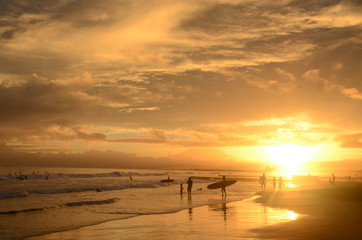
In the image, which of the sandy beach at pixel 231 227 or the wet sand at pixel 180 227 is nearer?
the sandy beach at pixel 231 227

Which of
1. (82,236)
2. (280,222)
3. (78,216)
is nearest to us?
(82,236)

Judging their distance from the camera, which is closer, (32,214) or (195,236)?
(195,236)

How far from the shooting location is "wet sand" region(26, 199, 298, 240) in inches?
619

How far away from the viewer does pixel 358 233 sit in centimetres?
1520

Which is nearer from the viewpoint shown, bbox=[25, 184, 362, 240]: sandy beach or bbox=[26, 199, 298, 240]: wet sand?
bbox=[25, 184, 362, 240]: sandy beach

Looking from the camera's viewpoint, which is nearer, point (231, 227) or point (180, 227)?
point (231, 227)

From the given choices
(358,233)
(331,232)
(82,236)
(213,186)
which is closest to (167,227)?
(82,236)

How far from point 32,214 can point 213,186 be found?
29.5 metres

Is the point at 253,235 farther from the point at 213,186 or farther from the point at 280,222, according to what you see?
the point at 213,186

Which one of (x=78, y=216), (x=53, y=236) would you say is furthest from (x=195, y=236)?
(x=78, y=216)

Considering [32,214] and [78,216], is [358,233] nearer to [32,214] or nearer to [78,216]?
[78,216]

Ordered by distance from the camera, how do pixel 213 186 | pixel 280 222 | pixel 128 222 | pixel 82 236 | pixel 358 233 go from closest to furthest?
pixel 358 233, pixel 82 236, pixel 280 222, pixel 128 222, pixel 213 186

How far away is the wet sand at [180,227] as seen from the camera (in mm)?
15734

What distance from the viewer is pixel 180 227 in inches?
711
